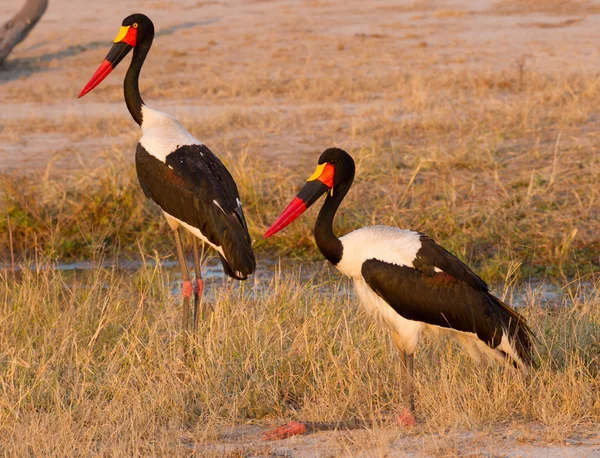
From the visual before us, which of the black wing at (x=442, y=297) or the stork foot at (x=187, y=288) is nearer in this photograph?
the black wing at (x=442, y=297)

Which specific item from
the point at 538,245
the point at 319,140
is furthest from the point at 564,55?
the point at 538,245

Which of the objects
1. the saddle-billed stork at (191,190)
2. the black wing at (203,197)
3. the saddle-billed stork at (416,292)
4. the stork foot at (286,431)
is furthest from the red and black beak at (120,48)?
the stork foot at (286,431)

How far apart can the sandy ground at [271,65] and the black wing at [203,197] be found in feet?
3.28

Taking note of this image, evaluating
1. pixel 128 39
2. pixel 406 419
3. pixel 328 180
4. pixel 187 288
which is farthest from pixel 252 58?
pixel 406 419

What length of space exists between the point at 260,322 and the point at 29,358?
1033 millimetres

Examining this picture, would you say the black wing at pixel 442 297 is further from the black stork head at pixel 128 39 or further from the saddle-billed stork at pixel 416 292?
the black stork head at pixel 128 39

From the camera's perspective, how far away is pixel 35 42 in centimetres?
1714

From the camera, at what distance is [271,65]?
14.5m

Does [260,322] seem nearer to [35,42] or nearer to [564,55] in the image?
[564,55]

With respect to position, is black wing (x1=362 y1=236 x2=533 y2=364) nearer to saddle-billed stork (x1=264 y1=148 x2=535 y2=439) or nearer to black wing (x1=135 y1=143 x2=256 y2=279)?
saddle-billed stork (x1=264 y1=148 x2=535 y2=439)

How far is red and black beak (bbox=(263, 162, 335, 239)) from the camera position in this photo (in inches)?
173

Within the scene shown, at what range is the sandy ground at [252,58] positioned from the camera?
33.1 ft

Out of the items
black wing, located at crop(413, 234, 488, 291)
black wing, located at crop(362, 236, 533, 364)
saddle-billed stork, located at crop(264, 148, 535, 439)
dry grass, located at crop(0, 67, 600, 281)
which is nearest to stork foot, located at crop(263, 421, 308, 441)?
saddle-billed stork, located at crop(264, 148, 535, 439)

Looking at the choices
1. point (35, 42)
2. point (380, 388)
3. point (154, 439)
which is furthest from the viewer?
point (35, 42)
